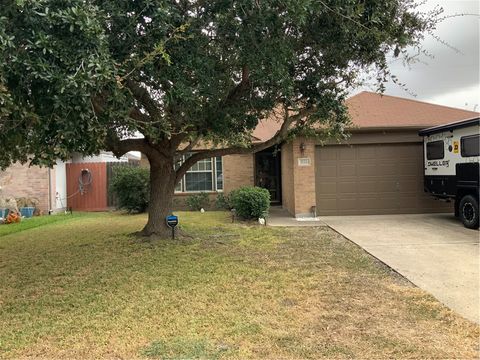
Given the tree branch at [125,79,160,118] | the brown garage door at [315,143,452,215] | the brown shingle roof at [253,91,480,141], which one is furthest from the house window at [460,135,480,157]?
the tree branch at [125,79,160,118]

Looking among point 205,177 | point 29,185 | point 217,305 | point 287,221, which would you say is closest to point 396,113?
point 287,221

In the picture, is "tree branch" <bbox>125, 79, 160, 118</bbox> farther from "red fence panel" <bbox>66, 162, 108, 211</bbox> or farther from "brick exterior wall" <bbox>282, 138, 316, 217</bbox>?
"red fence panel" <bbox>66, 162, 108, 211</bbox>

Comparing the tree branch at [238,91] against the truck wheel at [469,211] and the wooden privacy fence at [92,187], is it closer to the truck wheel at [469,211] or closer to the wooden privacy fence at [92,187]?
the truck wheel at [469,211]

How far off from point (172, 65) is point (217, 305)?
329 cm

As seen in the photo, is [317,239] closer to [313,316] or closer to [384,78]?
[384,78]

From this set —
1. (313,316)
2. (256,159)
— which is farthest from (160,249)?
(256,159)

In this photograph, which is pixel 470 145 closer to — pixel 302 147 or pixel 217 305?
pixel 302 147

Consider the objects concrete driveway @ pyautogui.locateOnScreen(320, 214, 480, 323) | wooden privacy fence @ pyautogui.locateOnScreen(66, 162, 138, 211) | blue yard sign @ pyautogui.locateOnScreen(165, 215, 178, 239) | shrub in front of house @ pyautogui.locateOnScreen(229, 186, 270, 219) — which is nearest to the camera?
concrete driveway @ pyautogui.locateOnScreen(320, 214, 480, 323)

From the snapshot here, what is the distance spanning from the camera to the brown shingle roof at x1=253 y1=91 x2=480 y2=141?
1335 cm

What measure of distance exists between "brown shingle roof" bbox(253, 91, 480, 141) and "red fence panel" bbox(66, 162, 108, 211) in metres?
7.38

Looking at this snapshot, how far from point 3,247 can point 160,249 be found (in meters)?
3.94

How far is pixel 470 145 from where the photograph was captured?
1050cm

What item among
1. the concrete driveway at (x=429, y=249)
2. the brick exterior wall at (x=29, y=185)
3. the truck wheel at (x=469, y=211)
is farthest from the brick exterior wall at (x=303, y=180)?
the brick exterior wall at (x=29, y=185)

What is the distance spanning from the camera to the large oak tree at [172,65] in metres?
4.24
